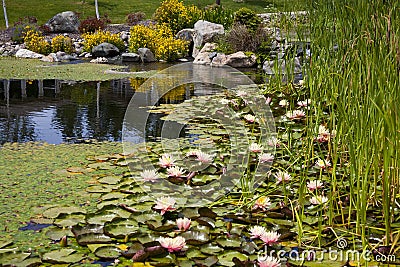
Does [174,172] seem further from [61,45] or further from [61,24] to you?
[61,24]

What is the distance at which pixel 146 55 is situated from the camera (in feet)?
37.2

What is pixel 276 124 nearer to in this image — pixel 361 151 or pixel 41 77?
pixel 361 151

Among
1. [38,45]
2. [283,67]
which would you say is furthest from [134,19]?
[283,67]

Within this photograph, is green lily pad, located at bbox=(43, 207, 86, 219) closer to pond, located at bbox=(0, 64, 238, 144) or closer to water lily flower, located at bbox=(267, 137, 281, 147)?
water lily flower, located at bbox=(267, 137, 281, 147)

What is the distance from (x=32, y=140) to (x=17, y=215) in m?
1.64

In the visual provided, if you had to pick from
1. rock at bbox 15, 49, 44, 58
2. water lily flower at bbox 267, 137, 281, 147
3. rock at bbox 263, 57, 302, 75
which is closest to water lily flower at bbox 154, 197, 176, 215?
water lily flower at bbox 267, 137, 281, 147

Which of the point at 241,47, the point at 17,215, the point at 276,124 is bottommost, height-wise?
the point at 17,215

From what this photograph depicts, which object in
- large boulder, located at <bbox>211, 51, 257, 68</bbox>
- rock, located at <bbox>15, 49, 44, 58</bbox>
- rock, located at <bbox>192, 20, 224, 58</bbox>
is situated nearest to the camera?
large boulder, located at <bbox>211, 51, 257, 68</bbox>

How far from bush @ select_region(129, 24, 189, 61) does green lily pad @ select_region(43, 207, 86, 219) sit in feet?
31.0

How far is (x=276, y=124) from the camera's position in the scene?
3908 millimetres

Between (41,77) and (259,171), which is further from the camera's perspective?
(41,77)

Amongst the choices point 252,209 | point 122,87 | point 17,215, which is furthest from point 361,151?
point 122,87

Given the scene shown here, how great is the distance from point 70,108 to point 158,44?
6.74 m

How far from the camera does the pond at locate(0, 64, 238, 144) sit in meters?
4.02
